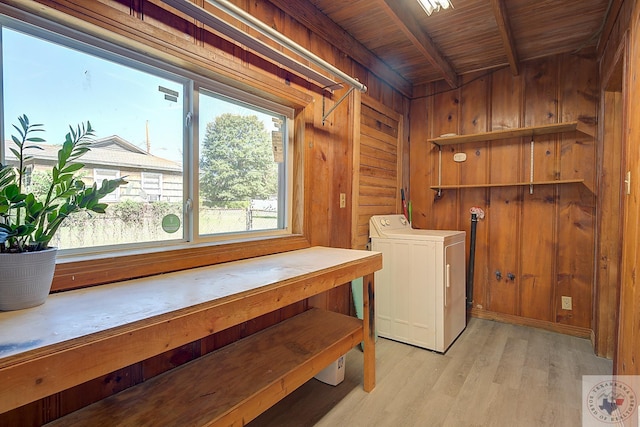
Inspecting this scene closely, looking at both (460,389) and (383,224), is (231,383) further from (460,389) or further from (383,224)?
(383,224)

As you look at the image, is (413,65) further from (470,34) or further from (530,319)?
(530,319)

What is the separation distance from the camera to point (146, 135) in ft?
4.85

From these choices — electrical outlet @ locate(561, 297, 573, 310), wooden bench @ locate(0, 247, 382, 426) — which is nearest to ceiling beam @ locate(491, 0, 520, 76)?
wooden bench @ locate(0, 247, 382, 426)

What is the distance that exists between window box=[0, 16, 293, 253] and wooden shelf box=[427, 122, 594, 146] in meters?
1.88

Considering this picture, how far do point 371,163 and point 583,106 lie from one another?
72.5 inches

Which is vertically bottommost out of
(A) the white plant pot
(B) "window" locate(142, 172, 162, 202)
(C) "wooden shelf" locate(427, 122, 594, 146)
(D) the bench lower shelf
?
(D) the bench lower shelf

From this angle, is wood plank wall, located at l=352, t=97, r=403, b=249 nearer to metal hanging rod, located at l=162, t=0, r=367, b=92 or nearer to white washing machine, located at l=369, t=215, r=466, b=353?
white washing machine, located at l=369, t=215, r=466, b=353

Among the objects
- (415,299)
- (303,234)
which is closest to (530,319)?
(415,299)

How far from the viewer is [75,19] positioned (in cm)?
115

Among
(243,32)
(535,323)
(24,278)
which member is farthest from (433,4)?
(535,323)

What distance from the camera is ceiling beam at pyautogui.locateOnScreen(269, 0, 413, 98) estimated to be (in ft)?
6.56

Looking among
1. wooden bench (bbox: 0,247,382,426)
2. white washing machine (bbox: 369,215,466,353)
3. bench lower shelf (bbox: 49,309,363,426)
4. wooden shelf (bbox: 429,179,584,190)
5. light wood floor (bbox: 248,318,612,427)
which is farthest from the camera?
wooden shelf (bbox: 429,179,584,190)

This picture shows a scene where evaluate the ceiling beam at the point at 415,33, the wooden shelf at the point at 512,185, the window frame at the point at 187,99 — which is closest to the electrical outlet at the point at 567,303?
the wooden shelf at the point at 512,185

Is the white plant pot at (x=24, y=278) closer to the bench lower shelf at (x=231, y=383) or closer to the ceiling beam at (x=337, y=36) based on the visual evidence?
the bench lower shelf at (x=231, y=383)
